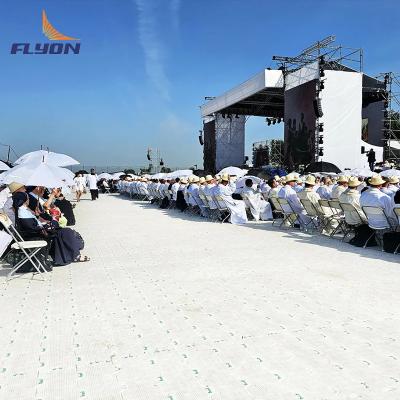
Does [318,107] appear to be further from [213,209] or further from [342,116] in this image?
[213,209]

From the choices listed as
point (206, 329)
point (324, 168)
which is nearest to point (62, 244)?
point (206, 329)

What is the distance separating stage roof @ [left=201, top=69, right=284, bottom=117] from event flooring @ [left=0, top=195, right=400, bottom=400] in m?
22.0

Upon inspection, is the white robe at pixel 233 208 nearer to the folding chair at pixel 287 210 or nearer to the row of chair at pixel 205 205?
the row of chair at pixel 205 205

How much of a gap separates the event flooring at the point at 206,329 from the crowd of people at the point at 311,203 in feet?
2.84

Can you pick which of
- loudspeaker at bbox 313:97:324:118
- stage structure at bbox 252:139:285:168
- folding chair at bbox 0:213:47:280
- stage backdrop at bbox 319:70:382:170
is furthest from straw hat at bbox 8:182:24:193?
stage structure at bbox 252:139:285:168

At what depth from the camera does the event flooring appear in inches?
108

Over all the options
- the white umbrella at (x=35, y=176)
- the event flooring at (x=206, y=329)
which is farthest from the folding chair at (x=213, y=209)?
the white umbrella at (x=35, y=176)

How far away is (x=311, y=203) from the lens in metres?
8.97

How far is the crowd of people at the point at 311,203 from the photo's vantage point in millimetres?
7145

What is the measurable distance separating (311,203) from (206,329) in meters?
5.84

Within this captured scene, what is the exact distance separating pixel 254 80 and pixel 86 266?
24.4 meters

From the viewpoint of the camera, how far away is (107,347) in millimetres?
3352

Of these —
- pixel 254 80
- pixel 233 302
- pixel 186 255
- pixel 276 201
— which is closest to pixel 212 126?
pixel 254 80

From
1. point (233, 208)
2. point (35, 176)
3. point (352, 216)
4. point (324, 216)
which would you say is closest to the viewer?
point (35, 176)
